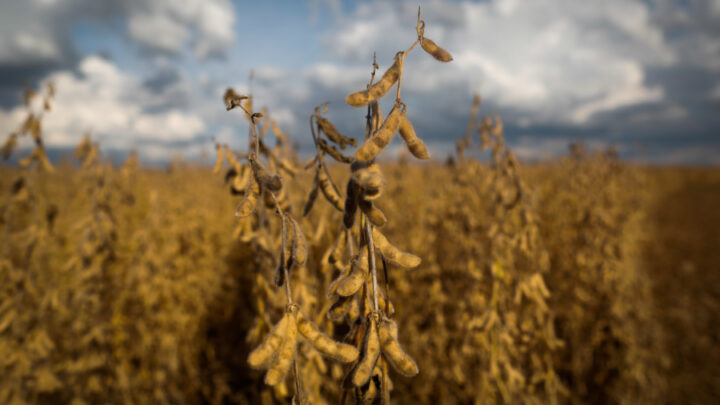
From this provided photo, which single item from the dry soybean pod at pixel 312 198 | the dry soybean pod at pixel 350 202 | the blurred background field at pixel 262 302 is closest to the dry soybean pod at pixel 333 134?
the dry soybean pod at pixel 312 198

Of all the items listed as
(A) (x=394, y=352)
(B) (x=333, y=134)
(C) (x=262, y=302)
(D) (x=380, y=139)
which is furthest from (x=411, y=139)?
(C) (x=262, y=302)

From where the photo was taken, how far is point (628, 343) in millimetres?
4426

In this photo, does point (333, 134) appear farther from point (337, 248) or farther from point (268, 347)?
point (268, 347)

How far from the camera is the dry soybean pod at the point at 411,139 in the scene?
92cm

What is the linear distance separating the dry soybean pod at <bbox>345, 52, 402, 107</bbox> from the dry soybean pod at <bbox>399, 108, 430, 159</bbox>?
0.23ft

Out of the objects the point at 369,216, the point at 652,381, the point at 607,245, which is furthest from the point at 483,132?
the point at 652,381

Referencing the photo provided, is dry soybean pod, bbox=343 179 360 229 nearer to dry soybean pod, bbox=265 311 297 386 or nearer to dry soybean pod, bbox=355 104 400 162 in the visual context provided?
dry soybean pod, bbox=355 104 400 162

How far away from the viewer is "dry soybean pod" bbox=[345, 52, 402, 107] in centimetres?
90

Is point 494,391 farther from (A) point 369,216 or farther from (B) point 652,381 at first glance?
(B) point 652,381

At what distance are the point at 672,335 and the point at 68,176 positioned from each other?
21.7 meters

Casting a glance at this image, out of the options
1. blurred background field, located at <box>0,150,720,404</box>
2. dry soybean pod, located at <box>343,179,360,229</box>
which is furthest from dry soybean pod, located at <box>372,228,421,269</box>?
blurred background field, located at <box>0,150,720,404</box>

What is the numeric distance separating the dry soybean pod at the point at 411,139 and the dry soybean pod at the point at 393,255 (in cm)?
22

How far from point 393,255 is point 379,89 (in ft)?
1.33

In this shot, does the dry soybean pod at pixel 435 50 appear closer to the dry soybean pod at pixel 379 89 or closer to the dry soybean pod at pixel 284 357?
the dry soybean pod at pixel 379 89
